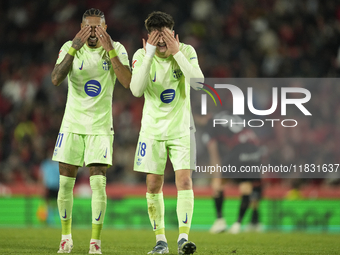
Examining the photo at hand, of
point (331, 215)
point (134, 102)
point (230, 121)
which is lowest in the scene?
point (331, 215)

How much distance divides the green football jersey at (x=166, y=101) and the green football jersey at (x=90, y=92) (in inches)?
16.4

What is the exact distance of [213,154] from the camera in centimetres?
1014

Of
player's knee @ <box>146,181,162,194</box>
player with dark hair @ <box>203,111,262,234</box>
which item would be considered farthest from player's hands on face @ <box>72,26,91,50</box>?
player with dark hair @ <box>203,111,262,234</box>

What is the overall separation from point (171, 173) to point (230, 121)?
2538mm

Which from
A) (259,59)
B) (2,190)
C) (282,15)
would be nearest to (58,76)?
(2,190)

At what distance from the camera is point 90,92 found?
5.71 metres

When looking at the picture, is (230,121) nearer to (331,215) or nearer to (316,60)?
(331,215)

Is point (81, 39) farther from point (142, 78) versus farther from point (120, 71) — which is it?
point (142, 78)

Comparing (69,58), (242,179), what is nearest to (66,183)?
(69,58)

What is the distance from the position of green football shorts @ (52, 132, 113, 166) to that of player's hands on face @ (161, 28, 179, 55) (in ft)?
3.85

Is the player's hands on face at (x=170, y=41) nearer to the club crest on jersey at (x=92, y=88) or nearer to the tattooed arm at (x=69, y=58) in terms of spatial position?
the tattooed arm at (x=69, y=58)

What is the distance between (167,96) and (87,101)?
0.90 meters

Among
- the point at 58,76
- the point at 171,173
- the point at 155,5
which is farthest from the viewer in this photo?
the point at 155,5

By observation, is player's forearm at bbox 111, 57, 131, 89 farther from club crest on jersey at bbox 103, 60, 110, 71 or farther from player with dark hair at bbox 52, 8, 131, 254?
club crest on jersey at bbox 103, 60, 110, 71
